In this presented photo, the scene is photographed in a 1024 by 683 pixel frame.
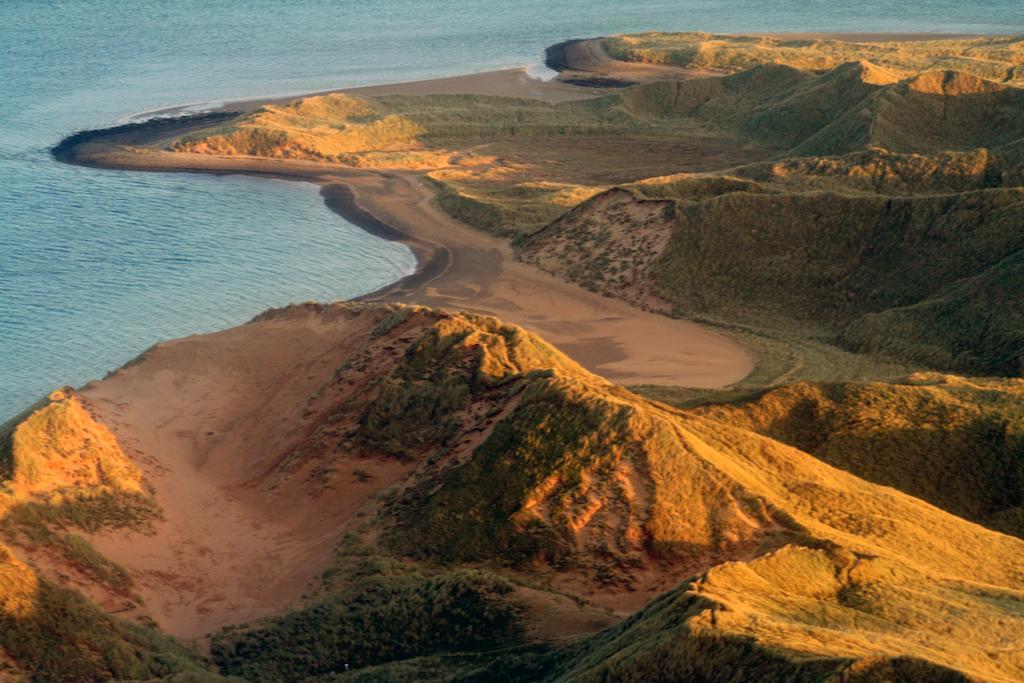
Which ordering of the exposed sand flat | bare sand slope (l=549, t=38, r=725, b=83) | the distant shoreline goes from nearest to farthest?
the distant shoreline
the exposed sand flat
bare sand slope (l=549, t=38, r=725, b=83)

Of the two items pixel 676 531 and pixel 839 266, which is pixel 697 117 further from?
pixel 676 531

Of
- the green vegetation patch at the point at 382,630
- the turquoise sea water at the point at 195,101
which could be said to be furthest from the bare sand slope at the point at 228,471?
the turquoise sea water at the point at 195,101

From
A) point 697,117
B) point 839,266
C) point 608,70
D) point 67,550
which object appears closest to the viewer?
point 67,550

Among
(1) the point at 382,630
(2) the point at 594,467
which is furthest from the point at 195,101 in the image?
(1) the point at 382,630

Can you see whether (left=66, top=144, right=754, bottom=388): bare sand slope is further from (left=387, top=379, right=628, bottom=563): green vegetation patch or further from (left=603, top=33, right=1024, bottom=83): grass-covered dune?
(left=603, top=33, right=1024, bottom=83): grass-covered dune

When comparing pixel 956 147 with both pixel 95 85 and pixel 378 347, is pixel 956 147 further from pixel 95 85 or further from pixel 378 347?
pixel 95 85

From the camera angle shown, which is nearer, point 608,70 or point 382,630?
point 382,630

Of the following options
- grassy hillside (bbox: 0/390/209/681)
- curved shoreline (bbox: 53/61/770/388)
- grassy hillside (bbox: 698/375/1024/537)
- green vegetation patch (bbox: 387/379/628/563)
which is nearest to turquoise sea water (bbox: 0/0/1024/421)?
curved shoreline (bbox: 53/61/770/388)
